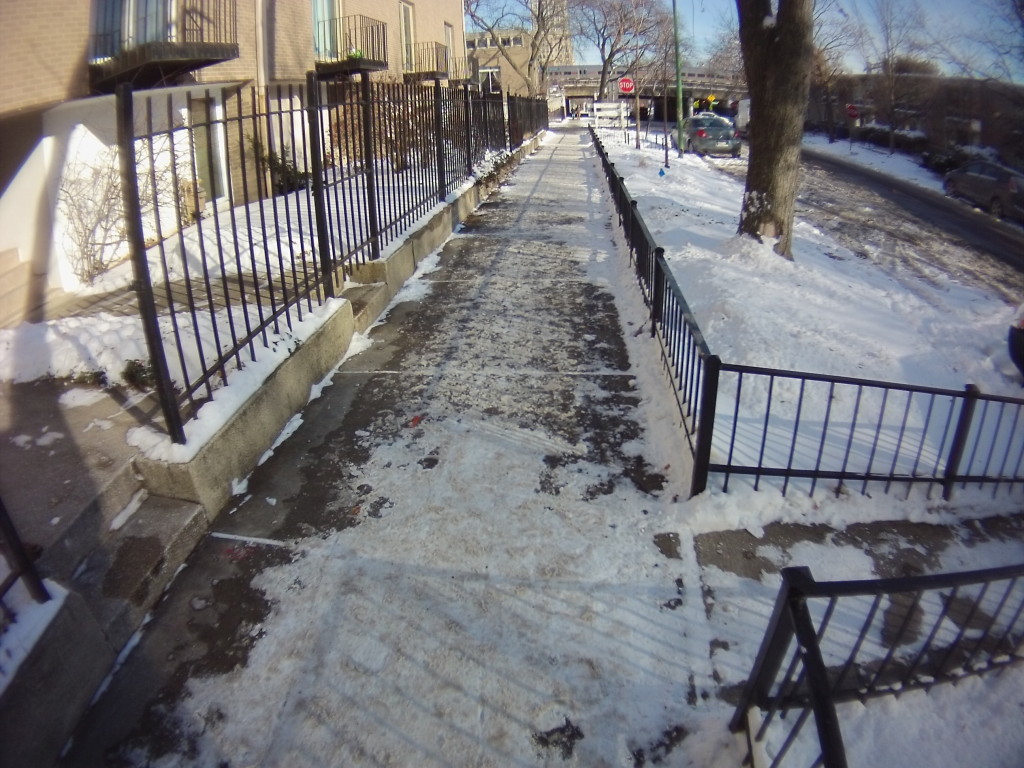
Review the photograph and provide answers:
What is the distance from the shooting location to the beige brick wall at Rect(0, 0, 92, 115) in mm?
7402

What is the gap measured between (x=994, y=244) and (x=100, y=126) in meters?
19.6

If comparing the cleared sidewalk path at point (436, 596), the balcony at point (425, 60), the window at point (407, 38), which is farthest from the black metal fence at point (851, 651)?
the window at point (407, 38)

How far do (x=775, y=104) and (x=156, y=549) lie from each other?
32.5 ft

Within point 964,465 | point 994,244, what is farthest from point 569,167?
point 964,465

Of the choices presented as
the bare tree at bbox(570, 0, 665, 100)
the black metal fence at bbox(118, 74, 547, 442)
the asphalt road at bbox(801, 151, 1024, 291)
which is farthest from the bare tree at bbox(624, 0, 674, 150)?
the black metal fence at bbox(118, 74, 547, 442)

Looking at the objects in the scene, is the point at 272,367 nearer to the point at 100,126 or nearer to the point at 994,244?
the point at 100,126

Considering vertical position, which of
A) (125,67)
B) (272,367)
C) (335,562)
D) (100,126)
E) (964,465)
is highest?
(125,67)

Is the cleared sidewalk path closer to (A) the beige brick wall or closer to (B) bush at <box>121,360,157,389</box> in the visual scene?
(B) bush at <box>121,360,157,389</box>

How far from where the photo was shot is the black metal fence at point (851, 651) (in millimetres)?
2324

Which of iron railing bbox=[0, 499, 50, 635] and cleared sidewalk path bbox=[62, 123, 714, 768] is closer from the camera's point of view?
iron railing bbox=[0, 499, 50, 635]

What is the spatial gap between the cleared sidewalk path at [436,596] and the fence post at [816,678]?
90 cm

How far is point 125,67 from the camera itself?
8062 mm

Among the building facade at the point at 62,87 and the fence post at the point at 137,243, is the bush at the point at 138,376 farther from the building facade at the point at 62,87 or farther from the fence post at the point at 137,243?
the building facade at the point at 62,87

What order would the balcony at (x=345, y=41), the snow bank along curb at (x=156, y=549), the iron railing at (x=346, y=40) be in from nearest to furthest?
the snow bank along curb at (x=156, y=549)
the balcony at (x=345, y=41)
the iron railing at (x=346, y=40)
